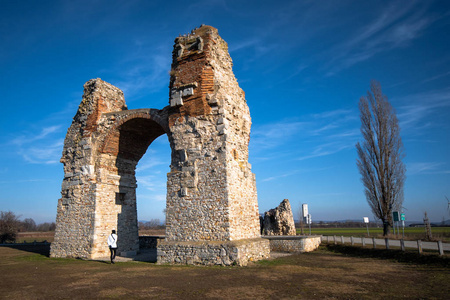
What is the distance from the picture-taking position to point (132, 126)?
13.9 m

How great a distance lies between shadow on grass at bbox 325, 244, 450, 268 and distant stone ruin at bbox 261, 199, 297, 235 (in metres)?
3.79

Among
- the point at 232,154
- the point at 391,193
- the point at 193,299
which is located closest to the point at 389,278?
the point at 193,299

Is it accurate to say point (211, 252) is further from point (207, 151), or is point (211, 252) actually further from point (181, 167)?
point (207, 151)

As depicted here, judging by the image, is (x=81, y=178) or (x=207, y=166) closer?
(x=207, y=166)

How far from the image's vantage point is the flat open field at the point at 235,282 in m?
5.84

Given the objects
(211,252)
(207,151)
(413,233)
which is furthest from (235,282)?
(413,233)

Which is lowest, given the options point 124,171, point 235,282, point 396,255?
point 396,255

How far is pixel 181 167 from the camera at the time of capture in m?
10.9

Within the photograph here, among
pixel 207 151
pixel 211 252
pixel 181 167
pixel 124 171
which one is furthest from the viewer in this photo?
pixel 124 171

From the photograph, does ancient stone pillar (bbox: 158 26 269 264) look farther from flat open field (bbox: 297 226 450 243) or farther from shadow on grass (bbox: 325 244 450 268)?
flat open field (bbox: 297 226 450 243)

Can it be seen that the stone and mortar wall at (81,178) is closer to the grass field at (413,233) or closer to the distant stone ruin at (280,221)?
the distant stone ruin at (280,221)

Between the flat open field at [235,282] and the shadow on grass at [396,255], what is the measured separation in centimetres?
11

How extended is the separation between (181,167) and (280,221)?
10548 millimetres

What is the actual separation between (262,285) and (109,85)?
42.2 ft
